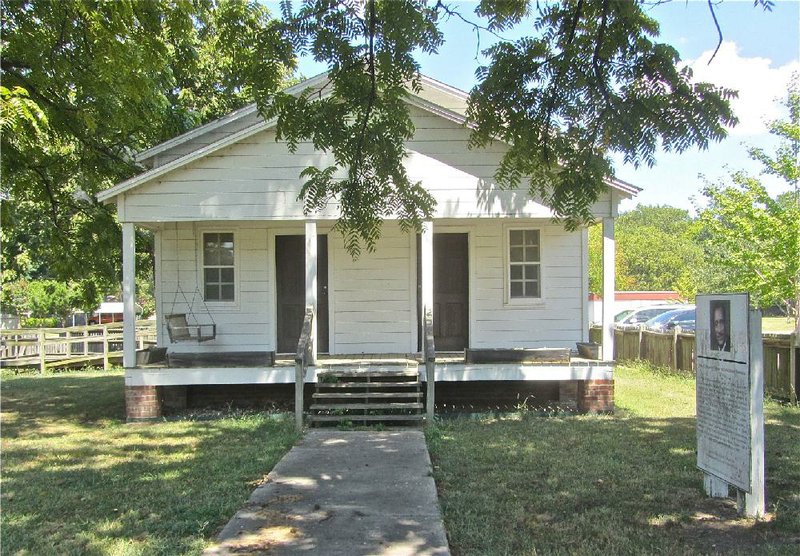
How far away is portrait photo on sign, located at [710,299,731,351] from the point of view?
5.37 m

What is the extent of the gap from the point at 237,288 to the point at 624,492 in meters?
7.61

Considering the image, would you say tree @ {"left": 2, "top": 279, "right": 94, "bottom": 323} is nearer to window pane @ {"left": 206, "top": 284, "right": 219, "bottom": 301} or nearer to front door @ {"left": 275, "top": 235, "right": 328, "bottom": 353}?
window pane @ {"left": 206, "top": 284, "right": 219, "bottom": 301}

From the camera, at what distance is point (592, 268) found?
145 ft

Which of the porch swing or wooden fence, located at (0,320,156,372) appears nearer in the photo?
the porch swing

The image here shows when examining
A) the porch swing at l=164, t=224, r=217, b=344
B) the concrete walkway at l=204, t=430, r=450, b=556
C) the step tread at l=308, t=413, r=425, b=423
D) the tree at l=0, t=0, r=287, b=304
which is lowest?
the concrete walkway at l=204, t=430, r=450, b=556

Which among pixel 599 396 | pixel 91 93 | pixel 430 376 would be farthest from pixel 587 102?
pixel 91 93

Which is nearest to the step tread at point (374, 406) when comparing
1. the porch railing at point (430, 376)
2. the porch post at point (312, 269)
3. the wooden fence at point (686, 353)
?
the porch railing at point (430, 376)

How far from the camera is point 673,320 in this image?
71.1ft

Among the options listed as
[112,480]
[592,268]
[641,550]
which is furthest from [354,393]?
[592,268]

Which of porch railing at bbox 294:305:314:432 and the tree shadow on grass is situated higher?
porch railing at bbox 294:305:314:432

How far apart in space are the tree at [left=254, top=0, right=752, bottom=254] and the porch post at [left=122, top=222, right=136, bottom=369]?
6157mm

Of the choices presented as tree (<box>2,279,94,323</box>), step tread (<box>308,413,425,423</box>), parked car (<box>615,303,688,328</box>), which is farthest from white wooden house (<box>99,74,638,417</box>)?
tree (<box>2,279,94,323</box>)

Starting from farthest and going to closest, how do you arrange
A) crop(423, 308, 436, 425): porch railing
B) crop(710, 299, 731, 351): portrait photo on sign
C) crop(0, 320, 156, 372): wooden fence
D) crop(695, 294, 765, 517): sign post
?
crop(0, 320, 156, 372): wooden fence
crop(423, 308, 436, 425): porch railing
crop(710, 299, 731, 351): portrait photo on sign
crop(695, 294, 765, 517): sign post

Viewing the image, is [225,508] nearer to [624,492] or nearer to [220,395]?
[624,492]
